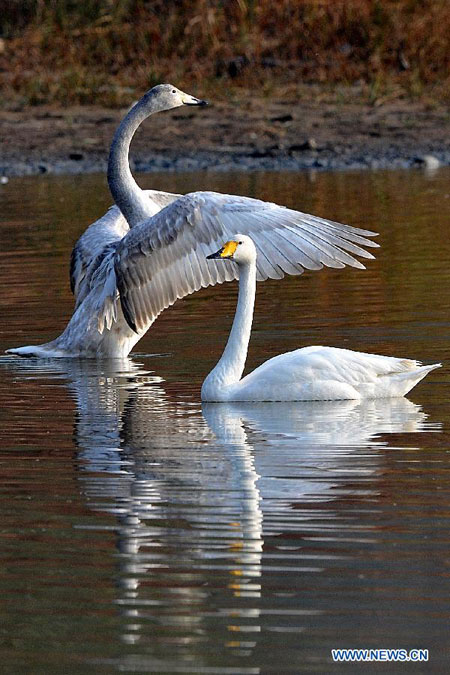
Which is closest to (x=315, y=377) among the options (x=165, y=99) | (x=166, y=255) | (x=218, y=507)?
(x=166, y=255)

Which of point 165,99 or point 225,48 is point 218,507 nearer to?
point 165,99

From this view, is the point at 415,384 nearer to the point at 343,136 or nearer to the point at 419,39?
the point at 343,136

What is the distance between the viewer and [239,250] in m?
8.06

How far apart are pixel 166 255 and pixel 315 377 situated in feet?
5.39

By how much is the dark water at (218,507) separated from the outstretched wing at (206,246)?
1.24 feet

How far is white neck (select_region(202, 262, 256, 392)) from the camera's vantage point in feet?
26.1

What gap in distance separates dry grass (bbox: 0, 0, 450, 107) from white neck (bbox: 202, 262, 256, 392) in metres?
13.2

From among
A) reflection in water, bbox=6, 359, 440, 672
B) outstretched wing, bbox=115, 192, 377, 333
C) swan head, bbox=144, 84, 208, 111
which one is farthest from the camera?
swan head, bbox=144, 84, 208, 111

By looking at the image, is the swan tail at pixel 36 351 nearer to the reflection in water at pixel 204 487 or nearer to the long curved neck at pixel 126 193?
the reflection in water at pixel 204 487

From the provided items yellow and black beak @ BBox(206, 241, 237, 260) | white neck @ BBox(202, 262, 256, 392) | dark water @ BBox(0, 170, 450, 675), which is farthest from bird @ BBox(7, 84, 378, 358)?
yellow and black beak @ BBox(206, 241, 237, 260)

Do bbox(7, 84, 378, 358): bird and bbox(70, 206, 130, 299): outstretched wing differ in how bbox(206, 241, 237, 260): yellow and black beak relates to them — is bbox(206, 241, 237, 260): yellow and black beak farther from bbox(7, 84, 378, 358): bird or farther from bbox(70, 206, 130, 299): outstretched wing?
bbox(70, 206, 130, 299): outstretched wing

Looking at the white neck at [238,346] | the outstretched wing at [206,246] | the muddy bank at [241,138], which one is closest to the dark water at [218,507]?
the white neck at [238,346]

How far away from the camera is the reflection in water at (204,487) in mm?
4754

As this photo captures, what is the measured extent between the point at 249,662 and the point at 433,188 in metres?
13.3
